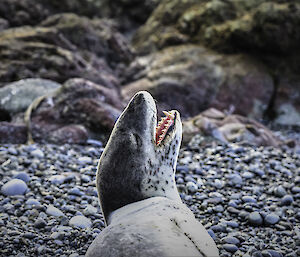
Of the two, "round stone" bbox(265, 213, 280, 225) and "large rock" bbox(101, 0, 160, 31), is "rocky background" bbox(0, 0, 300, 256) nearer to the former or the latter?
"round stone" bbox(265, 213, 280, 225)

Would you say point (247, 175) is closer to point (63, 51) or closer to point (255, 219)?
point (255, 219)

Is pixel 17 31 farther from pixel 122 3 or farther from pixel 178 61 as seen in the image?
pixel 122 3

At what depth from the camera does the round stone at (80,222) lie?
2997mm

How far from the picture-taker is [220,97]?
334 inches

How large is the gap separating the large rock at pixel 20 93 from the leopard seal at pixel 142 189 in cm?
390

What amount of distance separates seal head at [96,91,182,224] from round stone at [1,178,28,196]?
132 centimetres

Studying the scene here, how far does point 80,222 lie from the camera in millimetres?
3020

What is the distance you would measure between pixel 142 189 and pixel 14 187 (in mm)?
1653

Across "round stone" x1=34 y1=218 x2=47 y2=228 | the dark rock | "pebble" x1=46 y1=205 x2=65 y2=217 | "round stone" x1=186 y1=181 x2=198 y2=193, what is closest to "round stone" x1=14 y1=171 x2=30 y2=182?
"pebble" x1=46 y1=205 x2=65 y2=217

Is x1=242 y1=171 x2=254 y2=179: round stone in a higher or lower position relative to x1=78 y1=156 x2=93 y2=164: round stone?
lower

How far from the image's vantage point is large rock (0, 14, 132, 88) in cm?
666

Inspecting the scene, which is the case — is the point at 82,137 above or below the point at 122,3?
below

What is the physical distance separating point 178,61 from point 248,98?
201 cm

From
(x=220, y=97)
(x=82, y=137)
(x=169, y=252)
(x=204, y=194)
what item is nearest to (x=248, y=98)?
(x=220, y=97)
